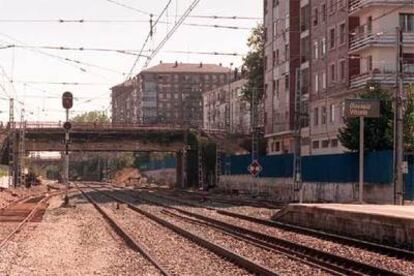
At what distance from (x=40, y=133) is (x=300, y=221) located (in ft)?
192

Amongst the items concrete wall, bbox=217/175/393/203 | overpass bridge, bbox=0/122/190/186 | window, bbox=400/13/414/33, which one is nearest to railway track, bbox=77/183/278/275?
concrete wall, bbox=217/175/393/203

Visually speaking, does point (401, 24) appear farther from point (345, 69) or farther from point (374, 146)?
point (374, 146)

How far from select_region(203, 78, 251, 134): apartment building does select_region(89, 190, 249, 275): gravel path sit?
3886 inches

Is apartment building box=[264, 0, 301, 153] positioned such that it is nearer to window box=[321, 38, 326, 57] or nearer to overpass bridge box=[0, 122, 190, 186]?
window box=[321, 38, 326, 57]

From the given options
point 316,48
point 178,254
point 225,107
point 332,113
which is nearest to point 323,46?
point 316,48

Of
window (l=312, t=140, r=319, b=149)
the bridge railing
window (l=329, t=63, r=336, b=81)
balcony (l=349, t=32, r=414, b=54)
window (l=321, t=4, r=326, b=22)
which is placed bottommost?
window (l=312, t=140, r=319, b=149)

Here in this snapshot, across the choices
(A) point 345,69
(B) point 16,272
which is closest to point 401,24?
(A) point 345,69

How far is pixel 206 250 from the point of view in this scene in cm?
2114

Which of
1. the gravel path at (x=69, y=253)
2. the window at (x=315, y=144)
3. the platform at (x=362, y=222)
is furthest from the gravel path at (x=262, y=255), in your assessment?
the window at (x=315, y=144)

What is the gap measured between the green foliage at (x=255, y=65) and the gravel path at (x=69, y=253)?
220 ft

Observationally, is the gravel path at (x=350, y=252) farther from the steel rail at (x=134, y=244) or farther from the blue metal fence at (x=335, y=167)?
the blue metal fence at (x=335, y=167)

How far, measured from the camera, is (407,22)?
61.1 m

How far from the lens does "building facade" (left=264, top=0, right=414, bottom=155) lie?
60469 millimetres

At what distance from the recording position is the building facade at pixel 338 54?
60469 mm
